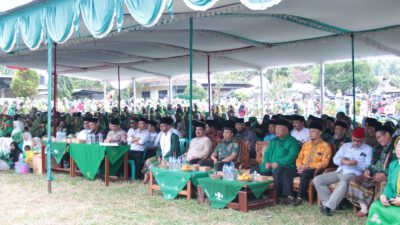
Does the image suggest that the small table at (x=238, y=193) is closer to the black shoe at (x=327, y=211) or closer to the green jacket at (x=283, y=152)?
the green jacket at (x=283, y=152)

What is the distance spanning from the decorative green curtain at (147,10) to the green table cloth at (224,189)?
205cm

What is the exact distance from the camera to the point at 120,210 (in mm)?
5668

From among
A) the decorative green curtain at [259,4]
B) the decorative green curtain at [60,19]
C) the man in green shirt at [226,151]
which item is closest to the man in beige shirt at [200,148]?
the man in green shirt at [226,151]

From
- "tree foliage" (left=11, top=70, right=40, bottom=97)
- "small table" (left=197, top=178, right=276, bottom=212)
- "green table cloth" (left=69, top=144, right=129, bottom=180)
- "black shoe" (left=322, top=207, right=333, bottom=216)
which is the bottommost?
"black shoe" (left=322, top=207, right=333, bottom=216)

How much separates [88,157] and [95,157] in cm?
23

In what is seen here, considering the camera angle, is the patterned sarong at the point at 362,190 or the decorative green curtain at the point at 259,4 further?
the patterned sarong at the point at 362,190

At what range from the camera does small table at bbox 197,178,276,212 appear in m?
5.40

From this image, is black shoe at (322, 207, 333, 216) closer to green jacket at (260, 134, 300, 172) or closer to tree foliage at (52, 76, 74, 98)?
green jacket at (260, 134, 300, 172)

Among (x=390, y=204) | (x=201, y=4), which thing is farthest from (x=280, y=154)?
(x=201, y=4)

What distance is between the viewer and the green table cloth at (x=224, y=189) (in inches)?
214

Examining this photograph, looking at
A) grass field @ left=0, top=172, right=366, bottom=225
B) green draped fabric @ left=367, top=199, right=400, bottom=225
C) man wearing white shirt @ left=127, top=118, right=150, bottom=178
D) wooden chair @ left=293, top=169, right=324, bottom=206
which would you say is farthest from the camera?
man wearing white shirt @ left=127, top=118, right=150, bottom=178

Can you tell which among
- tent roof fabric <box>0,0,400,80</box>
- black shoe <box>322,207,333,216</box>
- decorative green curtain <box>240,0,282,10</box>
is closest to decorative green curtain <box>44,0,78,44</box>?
tent roof fabric <box>0,0,400,80</box>

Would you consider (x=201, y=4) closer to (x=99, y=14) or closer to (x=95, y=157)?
(x=99, y=14)

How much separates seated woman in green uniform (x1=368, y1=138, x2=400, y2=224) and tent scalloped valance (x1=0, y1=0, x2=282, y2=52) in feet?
6.42
